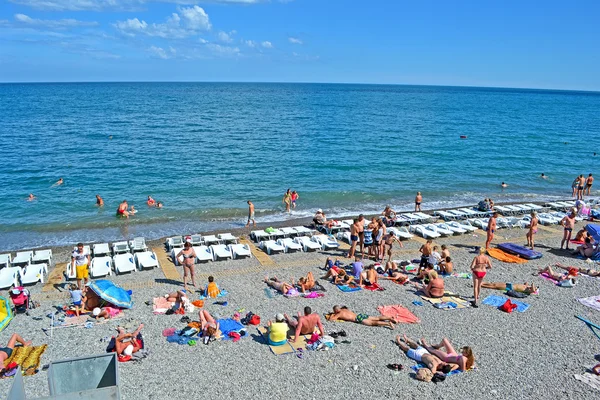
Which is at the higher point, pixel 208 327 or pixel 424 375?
pixel 208 327

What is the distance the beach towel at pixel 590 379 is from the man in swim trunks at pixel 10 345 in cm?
1075

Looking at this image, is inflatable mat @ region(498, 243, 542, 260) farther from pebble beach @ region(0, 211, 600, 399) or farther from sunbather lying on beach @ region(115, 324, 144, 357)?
sunbather lying on beach @ region(115, 324, 144, 357)

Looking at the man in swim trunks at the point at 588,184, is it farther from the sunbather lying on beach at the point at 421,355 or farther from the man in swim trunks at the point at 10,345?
the man in swim trunks at the point at 10,345

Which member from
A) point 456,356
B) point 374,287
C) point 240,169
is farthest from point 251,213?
point 240,169

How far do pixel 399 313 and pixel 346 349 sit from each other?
2.14 meters

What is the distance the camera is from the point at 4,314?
1035cm

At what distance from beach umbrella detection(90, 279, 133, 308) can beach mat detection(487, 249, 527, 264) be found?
37.1ft

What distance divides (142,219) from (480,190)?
20232mm

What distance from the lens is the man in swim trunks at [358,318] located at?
1050cm

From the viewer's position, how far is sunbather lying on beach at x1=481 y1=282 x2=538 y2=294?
1221cm

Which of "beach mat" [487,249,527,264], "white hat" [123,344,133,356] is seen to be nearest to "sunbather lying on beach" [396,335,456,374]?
"white hat" [123,344,133,356]

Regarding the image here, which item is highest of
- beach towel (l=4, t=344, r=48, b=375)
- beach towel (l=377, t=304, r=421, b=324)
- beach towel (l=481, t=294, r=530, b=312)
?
beach towel (l=4, t=344, r=48, b=375)

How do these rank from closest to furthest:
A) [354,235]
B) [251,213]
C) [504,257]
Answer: [354,235] → [504,257] → [251,213]

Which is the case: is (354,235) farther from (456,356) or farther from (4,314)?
(4,314)
